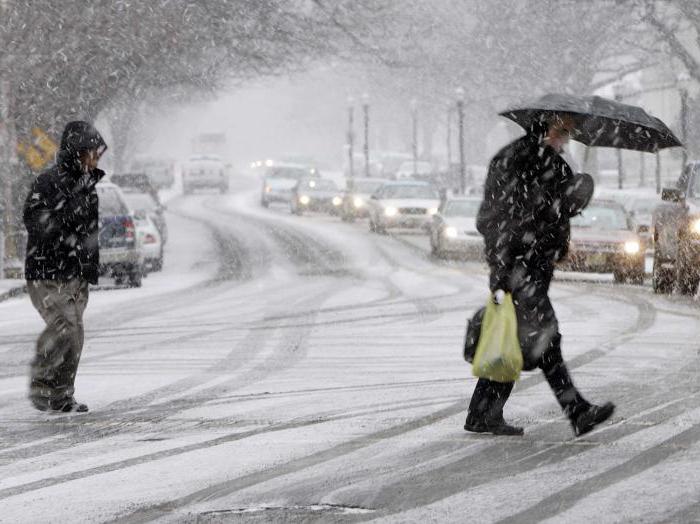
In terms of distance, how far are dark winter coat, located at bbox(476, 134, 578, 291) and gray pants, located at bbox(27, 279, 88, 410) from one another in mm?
3022

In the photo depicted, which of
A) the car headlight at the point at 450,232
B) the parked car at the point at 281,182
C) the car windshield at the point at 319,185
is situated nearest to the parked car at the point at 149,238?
the car headlight at the point at 450,232

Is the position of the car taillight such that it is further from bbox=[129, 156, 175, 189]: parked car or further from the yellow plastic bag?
bbox=[129, 156, 175, 189]: parked car

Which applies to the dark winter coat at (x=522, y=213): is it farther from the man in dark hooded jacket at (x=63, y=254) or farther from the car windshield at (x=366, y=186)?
the car windshield at (x=366, y=186)

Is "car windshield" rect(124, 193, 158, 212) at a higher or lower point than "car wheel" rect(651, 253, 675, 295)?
higher

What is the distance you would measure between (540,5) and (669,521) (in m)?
47.6

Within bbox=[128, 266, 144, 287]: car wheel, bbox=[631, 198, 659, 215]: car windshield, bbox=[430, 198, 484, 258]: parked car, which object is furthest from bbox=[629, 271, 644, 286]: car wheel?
bbox=[631, 198, 659, 215]: car windshield

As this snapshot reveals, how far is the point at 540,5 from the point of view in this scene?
5250 cm

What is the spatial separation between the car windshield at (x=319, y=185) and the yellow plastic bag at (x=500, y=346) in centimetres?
4933

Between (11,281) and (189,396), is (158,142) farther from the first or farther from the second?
(189,396)

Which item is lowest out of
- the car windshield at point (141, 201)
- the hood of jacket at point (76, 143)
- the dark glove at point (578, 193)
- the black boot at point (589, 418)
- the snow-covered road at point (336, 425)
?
the snow-covered road at point (336, 425)

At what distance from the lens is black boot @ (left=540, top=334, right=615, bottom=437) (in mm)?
8141

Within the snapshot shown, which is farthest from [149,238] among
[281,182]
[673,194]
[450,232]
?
[281,182]

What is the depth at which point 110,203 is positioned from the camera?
25.0 metres

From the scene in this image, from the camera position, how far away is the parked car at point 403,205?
43688 millimetres
